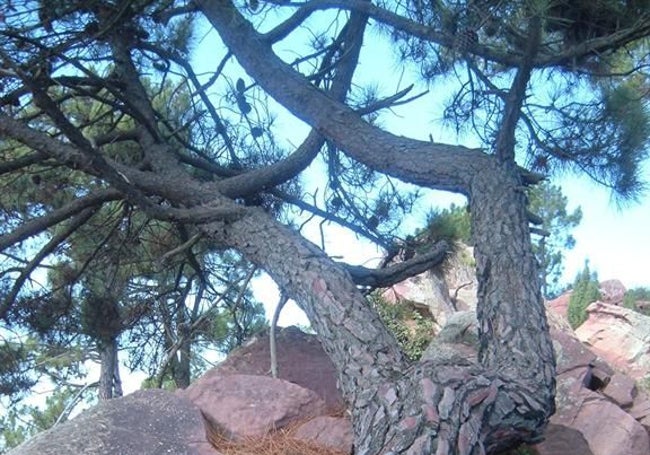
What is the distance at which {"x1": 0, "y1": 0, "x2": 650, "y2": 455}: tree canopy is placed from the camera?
295cm

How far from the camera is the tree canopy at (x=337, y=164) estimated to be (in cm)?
295

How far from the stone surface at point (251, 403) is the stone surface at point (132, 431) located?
100mm

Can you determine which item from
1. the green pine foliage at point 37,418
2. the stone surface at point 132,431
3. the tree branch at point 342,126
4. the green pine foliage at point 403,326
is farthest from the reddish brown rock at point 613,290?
the stone surface at point 132,431

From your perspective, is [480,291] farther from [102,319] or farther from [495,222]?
[102,319]

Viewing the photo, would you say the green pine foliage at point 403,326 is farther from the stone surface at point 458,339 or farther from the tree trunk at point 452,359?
the tree trunk at point 452,359

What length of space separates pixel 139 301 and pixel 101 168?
2.42m

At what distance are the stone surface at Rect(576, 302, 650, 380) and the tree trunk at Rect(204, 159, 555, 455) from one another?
8314mm

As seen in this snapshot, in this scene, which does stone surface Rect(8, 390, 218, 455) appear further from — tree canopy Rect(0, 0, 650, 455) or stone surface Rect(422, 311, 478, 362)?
stone surface Rect(422, 311, 478, 362)

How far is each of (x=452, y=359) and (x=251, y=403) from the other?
109 cm

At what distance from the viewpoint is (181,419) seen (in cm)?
338

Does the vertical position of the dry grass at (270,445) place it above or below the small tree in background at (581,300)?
below

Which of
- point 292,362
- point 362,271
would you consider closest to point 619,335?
point 292,362

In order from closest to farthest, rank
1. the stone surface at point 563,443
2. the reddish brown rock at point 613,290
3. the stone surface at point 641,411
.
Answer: the stone surface at point 563,443, the stone surface at point 641,411, the reddish brown rock at point 613,290

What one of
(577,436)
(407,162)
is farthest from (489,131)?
(577,436)
